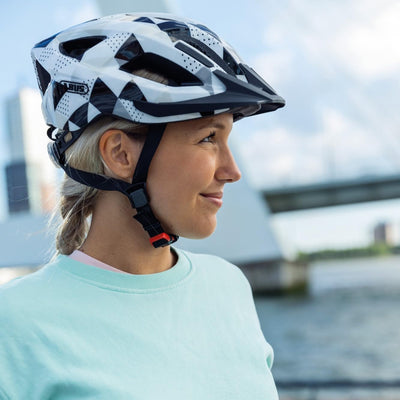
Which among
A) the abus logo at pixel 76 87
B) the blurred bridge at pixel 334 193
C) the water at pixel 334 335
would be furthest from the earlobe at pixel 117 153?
the blurred bridge at pixel 334 193

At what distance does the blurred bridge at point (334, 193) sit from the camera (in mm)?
24675

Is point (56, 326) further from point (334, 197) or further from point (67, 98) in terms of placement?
point (334, 197)

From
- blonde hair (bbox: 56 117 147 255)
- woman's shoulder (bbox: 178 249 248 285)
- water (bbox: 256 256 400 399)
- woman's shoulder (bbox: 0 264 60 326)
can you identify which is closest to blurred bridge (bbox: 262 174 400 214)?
water (bbox: 256 256 400 399)

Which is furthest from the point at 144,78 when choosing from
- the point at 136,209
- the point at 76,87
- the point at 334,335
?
the point at 334,335

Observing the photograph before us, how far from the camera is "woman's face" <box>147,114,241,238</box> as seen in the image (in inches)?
49.1

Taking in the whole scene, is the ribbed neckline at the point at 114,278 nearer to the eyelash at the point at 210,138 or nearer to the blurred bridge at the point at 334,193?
the eyelash at the point at 210,138

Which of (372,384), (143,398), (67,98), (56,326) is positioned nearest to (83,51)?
(67,98)

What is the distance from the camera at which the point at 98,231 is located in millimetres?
1345

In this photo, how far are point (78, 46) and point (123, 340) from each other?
26.0 inches

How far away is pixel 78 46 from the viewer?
1332 millimetres

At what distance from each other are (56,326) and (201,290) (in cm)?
40

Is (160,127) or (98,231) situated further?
(98,231)

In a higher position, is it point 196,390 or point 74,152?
point 74,152

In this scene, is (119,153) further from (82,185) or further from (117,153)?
(82,185)
